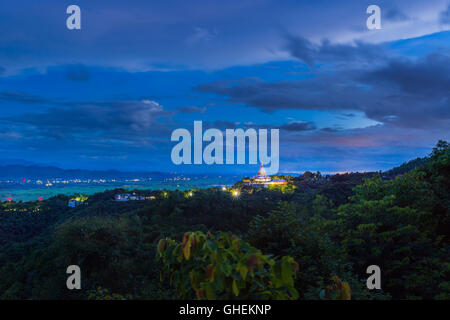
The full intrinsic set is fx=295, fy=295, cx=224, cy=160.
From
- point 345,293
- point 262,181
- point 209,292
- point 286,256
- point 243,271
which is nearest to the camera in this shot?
point 243,271

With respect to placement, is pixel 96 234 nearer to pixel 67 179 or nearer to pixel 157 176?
pixel 157 176

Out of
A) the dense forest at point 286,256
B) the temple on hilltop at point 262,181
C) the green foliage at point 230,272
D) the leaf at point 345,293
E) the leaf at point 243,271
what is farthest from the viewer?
the temple on hilltop at point 262,181

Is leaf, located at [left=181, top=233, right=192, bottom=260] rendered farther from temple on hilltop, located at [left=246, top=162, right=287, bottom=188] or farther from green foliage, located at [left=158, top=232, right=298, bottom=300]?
temple on hilltop, located at [left=246, top=162, right=287, bottom=188]

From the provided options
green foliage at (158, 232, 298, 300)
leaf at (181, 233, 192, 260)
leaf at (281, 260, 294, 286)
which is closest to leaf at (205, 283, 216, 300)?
green foliage at (158, 232, 298, 300)

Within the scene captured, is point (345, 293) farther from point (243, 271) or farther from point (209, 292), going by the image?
point (209, 292)

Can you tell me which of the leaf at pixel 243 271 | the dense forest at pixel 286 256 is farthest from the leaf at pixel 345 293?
the leaf at pixel 243 271

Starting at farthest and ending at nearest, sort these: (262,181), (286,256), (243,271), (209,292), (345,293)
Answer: (262,181) → (345,293) → (286,256) → (209,292) → (243,271)

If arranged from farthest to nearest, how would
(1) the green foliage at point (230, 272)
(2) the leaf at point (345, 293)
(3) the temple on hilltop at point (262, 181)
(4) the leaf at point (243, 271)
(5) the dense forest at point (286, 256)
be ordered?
(3) the temple on hilltop at point (262, 181)
(2) the leaf at point (345, 293)
(5) the dense forest at point (286, 256)
(1) the green foliage at point (230, 272)
(4) the leaf at point (243, 271)

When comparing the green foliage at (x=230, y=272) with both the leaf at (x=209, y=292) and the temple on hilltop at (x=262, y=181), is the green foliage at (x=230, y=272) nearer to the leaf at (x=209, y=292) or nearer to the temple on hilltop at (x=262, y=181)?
the leaf at (x=209, y=292)

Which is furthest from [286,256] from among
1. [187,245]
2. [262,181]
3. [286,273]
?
[262,181]
